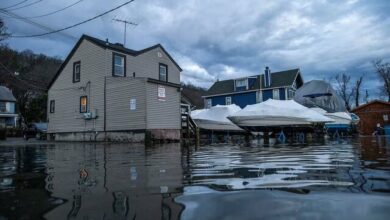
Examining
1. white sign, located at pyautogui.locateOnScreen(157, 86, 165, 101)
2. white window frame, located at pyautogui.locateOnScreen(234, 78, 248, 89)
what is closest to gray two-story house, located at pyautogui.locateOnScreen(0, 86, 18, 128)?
white window frame, located at pyautogui.locateOnScreen(234, 78, 248, 89)

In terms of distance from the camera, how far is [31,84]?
5338 centimetres

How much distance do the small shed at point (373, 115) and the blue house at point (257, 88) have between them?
9.47m

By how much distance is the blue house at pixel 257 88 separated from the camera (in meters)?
42.6

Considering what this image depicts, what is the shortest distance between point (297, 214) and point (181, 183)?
1.55 meters

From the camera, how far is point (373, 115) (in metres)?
45.0

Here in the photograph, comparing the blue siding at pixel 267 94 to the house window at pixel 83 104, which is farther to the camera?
the blue siding at pixel 267 94

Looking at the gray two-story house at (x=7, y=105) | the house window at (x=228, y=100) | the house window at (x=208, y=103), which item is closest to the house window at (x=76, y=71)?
the house window at (x=228, y=100)

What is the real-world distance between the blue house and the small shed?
9.47 m

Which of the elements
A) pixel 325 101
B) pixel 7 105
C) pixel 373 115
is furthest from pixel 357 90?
pixel 7 105

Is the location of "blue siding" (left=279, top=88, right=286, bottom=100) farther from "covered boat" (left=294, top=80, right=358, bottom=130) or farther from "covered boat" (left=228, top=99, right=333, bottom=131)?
"covered boat" (left=228, top=99, right=333, bottom=131)

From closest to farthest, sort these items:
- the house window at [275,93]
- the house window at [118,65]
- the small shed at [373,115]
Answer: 1. the house window at [118,65]
2. the house window at [275,93]
3. the small shed at [373,115]

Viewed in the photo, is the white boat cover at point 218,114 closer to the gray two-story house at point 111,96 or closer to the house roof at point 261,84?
the gray two-story house at point 111,96

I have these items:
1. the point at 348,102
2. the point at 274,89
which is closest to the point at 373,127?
the point at 274,89

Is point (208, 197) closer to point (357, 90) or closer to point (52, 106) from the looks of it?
point (52, 106)
